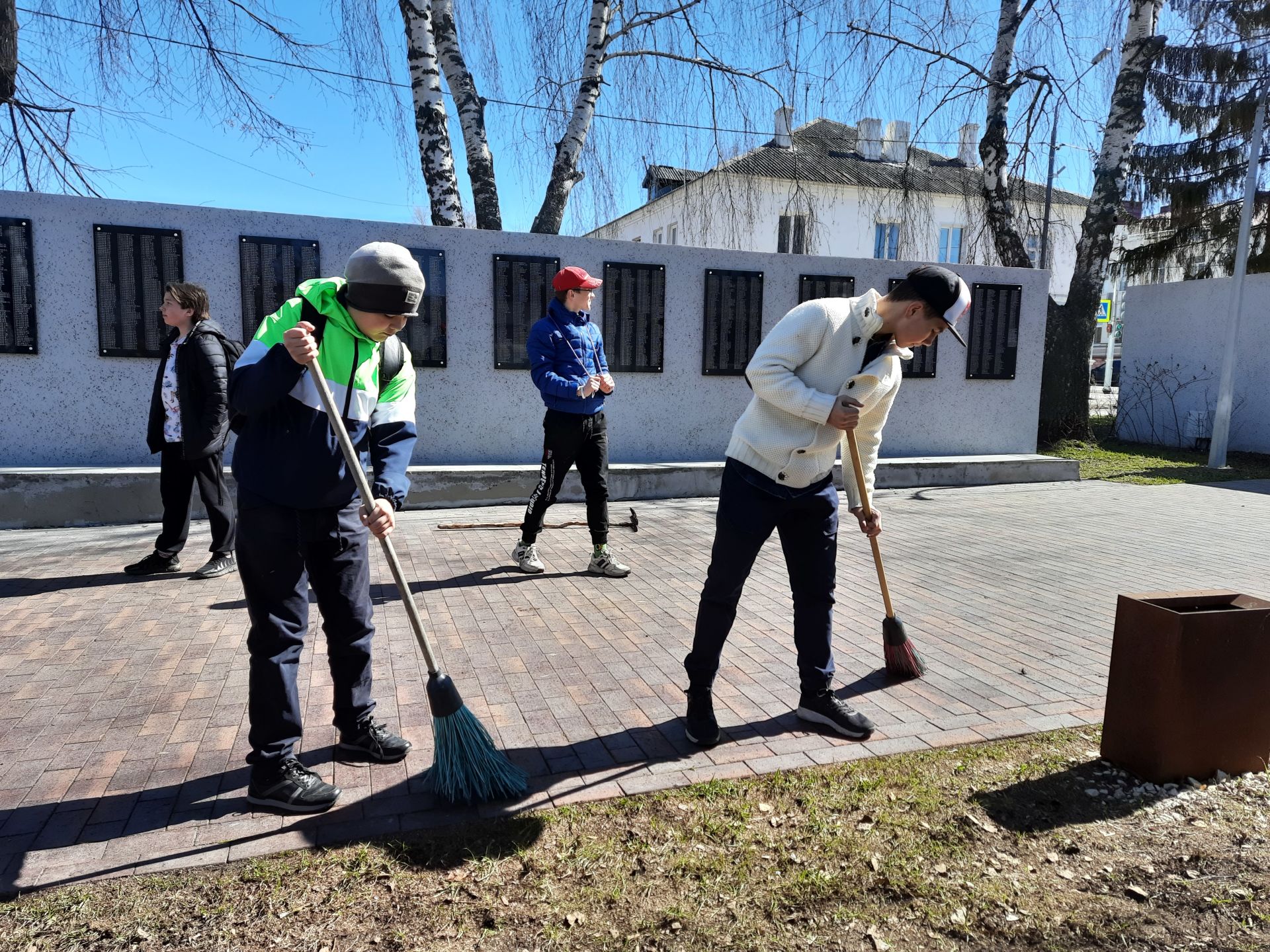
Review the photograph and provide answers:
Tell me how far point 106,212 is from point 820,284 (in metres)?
7.14

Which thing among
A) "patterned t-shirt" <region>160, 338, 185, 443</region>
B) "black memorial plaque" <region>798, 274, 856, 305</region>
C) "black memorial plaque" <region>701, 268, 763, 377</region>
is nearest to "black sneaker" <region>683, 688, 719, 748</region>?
"patterned t-shirt" <region>160, 338, 185, 443</region>

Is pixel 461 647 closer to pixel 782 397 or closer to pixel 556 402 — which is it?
pixel 556 402

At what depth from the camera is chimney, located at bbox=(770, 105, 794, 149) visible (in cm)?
1103

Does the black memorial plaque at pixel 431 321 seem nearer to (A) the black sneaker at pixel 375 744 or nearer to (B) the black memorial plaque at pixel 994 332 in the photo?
(A) the black sneaker at pixel 375 744

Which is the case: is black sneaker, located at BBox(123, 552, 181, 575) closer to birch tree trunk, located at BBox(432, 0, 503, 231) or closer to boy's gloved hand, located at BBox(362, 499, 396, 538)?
boy's gloved hand, located at BBox(362, 499, 396, 538)

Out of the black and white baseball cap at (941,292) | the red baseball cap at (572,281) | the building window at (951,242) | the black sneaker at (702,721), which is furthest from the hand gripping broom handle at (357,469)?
the building window at (951,242)

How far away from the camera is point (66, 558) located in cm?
602

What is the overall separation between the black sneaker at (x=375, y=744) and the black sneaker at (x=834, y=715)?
1596 millimetres

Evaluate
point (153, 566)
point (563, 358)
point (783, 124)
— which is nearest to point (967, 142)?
point (783, 124)

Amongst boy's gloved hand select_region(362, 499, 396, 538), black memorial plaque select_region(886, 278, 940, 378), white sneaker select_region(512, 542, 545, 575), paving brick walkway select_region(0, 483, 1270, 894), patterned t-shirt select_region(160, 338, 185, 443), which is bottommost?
paving brick walkway select_region(0, 483, 1270, 894)

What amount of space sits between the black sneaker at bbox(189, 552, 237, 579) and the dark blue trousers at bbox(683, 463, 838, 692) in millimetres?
3815

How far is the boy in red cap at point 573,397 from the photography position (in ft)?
17.7

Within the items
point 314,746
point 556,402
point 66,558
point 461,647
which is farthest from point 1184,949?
Answer: point 66,558

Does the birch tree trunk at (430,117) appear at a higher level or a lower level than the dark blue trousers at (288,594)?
higher
